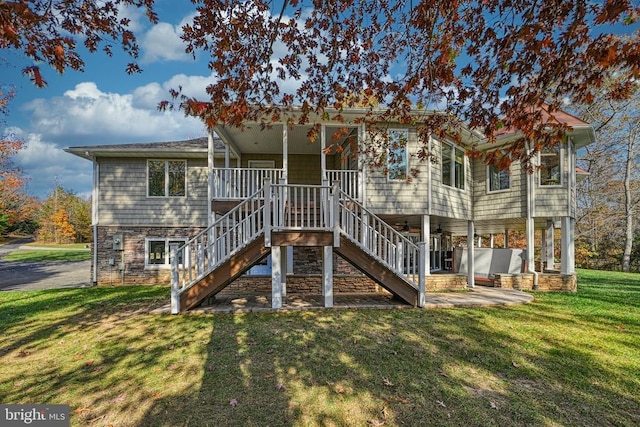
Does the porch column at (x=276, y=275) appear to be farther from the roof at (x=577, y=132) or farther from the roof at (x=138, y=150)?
the roof at (x=577, y=132)

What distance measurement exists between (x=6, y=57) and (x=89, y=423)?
627cm

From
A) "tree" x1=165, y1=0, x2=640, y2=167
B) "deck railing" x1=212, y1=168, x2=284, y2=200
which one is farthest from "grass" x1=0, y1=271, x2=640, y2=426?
"deck railing" x1=212, y1=168, x2=284, y2=200

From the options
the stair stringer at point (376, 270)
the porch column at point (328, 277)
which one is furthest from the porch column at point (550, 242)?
the porch column at point (328, 277)

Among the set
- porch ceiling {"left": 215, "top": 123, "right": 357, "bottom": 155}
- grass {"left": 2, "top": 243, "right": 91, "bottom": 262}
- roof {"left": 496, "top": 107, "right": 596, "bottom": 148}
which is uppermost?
roof {"left": 496, "top": 107, "right": 596, "bottom": 148}

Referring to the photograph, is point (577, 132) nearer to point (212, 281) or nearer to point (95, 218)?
point (212, 281)

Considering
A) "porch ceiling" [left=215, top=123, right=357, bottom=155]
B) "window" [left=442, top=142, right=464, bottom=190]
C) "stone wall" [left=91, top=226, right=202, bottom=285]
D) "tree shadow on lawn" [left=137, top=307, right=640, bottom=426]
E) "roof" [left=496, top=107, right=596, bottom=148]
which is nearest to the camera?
A: "tree shadow on lawn" [left=137, top=307, right=640, bottom=426]

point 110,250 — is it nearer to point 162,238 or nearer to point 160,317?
point 162,238

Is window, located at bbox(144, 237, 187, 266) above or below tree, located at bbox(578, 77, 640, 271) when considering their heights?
below

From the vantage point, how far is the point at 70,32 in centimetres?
410

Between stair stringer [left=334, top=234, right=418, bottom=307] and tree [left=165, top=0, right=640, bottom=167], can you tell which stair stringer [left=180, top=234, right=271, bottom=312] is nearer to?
stair stringer [left=334, top=234, right=418, bottom=307]

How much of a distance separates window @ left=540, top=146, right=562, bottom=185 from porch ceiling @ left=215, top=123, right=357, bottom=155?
667cm

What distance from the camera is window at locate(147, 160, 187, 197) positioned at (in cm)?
1163

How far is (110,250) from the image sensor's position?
11453 mm

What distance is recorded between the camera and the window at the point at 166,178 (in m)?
11.6
